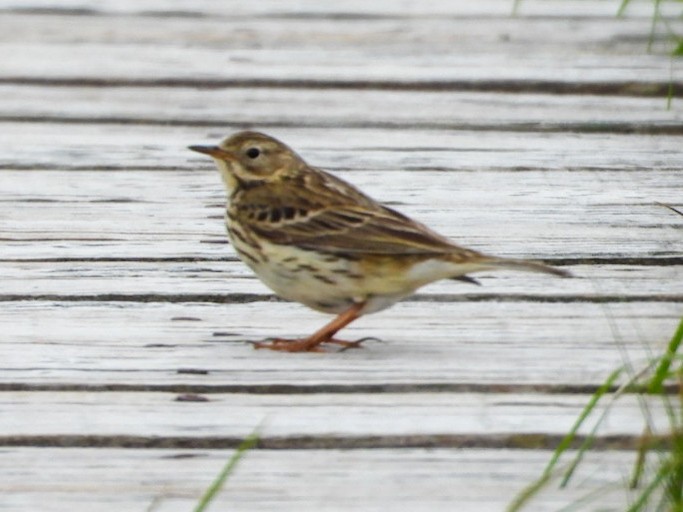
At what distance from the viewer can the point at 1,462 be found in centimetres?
311

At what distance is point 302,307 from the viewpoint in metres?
4.36

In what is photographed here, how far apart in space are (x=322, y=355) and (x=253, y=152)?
977 millimetres

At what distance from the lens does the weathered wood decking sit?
10.3 ft

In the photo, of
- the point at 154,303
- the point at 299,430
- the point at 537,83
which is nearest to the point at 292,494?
the point at 299,430

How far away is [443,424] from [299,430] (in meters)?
0.28

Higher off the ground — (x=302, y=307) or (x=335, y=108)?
(x=335, y=108)

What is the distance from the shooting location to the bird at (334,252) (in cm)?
395

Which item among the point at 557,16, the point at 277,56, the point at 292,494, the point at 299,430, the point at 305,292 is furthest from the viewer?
the point at 557,16

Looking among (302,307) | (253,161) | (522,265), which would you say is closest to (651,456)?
(522,265)

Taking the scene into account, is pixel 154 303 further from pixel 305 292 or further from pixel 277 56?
pixel 277 56

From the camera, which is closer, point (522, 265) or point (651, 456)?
point (651, 456)

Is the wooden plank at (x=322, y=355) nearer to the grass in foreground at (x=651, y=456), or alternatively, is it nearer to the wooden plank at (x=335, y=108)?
the grass in foreground at (x=651, y=456)

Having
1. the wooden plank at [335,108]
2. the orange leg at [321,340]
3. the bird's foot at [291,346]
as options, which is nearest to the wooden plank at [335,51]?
the wooden plank at [335,108]

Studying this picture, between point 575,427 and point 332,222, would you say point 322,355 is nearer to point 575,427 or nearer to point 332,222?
point 332,222
